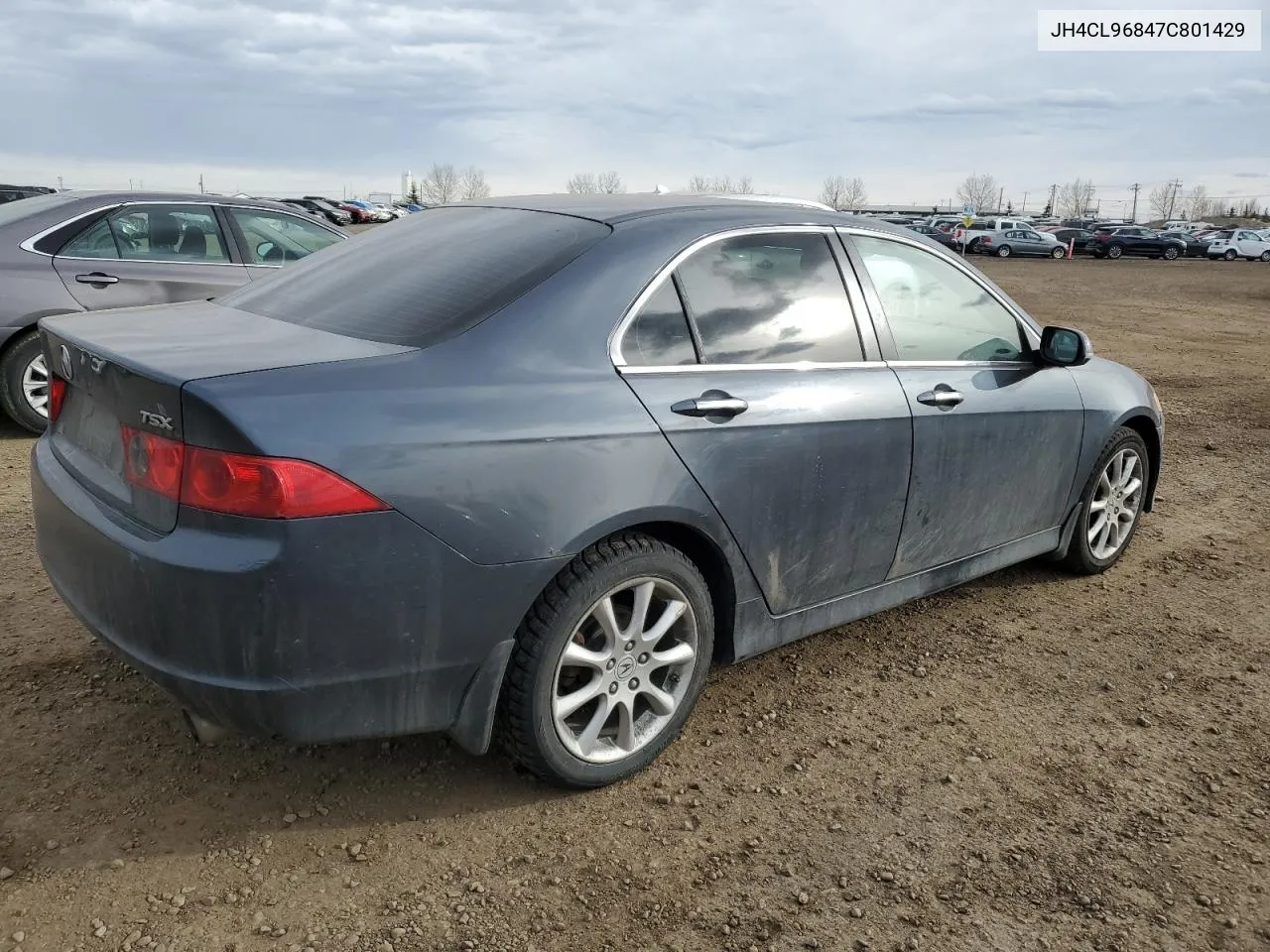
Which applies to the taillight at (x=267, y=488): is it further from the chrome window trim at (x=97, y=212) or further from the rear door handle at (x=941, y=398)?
the chrome window trim at (x=97, y=212)

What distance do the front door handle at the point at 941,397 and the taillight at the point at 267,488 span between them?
2029mm

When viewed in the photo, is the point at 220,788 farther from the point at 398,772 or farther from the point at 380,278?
the point at 380,278

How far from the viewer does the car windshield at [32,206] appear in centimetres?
660

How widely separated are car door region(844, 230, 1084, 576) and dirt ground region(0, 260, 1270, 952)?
0.50m

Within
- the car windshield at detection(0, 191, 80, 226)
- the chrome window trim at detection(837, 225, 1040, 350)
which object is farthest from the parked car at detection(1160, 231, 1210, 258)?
the car windshield at detection(0, 191, 80, 226)

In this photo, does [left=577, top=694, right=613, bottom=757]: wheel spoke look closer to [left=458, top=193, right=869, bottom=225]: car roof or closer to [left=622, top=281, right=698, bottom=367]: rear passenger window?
[left=622, top=281, right=698, bottom=367]: rear passenger window

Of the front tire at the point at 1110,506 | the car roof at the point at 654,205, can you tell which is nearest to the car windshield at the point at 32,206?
the car roof at the point at 654,205

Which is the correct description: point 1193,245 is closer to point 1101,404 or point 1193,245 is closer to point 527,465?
point 1101,404

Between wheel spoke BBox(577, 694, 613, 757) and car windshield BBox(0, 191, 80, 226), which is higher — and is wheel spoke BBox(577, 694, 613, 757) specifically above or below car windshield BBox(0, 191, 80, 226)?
below

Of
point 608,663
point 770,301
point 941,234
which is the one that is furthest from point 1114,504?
point 941,234

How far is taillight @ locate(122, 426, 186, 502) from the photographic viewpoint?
2357mm

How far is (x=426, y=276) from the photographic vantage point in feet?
9.82

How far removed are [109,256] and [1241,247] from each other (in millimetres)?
50458

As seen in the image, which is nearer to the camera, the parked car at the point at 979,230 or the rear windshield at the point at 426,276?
the rear windshield at the point at 426,276
